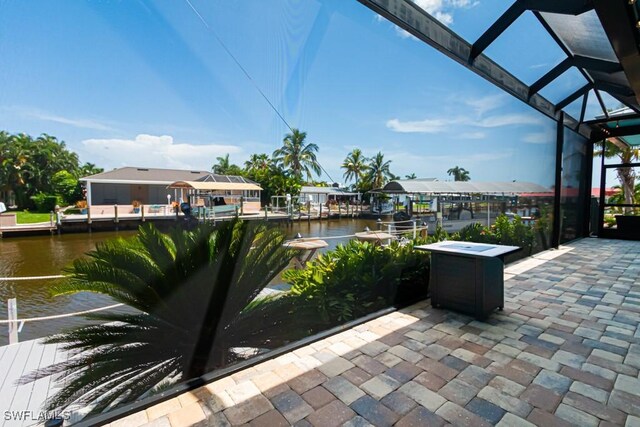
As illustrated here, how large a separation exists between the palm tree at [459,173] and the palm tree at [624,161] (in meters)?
4.41

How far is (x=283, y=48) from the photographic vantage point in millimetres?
2615

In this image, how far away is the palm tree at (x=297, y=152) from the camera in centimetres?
319

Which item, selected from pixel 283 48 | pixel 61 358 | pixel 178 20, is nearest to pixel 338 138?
pixel 283 48

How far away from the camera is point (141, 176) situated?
103 inches

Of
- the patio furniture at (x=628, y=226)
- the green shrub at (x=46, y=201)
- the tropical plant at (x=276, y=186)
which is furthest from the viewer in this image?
the patio furniture at (x=628, y=226)

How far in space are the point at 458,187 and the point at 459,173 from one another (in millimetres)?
779

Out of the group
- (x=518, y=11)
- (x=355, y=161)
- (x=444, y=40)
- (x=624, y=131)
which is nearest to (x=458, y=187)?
(x=355, y=161)

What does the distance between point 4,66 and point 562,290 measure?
5.69 meters

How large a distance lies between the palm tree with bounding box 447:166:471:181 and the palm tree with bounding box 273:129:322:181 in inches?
162

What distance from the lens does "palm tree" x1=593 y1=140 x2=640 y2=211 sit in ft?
30.2

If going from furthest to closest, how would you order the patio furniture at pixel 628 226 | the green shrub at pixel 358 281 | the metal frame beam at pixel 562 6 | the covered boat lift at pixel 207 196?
the patio furniture at pixel 628 226, the covered boat lift at pixel 207 196, the green shrub at pixel 358 281, the metal frame beam at pixel 562 6

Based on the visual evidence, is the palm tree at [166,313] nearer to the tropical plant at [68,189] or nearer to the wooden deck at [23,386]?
the wooden deck at [23,386]

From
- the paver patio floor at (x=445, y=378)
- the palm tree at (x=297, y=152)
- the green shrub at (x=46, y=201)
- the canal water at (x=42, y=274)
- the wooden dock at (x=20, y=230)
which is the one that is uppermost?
the palm tree at (x=297, y=152)

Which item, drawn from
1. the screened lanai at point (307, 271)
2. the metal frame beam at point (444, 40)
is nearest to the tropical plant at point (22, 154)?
the screened lanai at point (307, 271)
